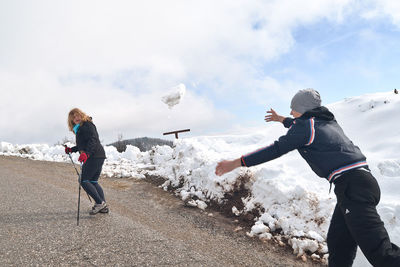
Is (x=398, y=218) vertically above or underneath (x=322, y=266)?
above

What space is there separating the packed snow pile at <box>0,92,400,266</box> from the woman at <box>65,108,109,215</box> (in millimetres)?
2229

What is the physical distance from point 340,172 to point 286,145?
571mm

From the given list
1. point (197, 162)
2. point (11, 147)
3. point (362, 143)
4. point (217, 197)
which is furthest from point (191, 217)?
point (11, 147)

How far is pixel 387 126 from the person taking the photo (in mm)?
8305

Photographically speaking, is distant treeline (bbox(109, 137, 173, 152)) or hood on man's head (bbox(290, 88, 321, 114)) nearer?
hood on man's head (bbox(290, 88, 321, 114))

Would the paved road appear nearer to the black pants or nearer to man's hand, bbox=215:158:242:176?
man's hand, bbox=215:158:242:176

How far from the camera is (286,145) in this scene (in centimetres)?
260

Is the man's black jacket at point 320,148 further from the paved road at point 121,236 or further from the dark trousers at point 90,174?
the dark trousers at point 90,174

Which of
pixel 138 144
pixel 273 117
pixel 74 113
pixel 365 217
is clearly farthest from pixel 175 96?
pixel 138 144

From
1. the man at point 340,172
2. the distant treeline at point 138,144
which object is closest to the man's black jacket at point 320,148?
the man at point 340,172

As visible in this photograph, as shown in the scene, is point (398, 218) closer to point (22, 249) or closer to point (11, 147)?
point (22, 249)

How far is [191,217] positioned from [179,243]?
1414mm

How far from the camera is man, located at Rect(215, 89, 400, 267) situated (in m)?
2.32

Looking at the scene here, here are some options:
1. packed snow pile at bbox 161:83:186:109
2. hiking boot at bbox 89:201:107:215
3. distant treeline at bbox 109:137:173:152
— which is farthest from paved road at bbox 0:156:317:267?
distant treeline at bbox 109:137:173:152
